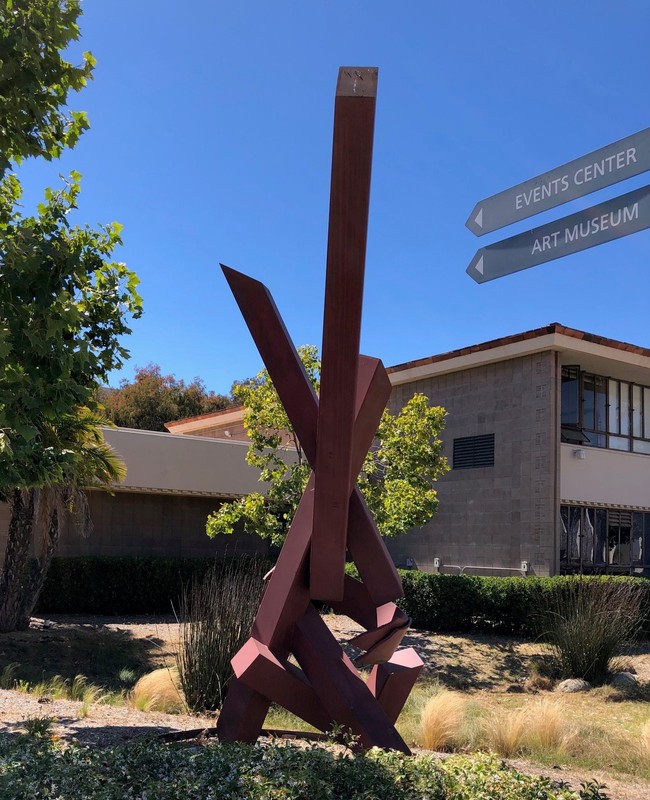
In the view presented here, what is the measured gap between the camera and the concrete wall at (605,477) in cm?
2083

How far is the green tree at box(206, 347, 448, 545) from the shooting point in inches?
617

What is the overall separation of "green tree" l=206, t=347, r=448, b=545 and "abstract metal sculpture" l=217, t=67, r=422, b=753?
30.6ft

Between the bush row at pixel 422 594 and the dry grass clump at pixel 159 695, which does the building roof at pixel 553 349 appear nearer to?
the bush row at pixel 422 594

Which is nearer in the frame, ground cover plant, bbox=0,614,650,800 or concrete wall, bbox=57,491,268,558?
ground cover plant, bbox=0,614,650,800

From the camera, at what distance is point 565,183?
13.7 feet

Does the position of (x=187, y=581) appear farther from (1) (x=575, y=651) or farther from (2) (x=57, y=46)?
(2) (x=57, y=46)

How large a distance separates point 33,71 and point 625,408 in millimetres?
A: 20473

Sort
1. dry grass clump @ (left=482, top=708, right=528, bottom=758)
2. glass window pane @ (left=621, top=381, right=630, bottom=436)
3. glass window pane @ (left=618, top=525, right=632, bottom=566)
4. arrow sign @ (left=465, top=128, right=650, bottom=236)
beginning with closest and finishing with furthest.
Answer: arrow sign @ (left=465, top=128, right=650, bottom=236), dry grass clump @ (left=482, top=708, right=528, bottom=758), glass window pane @ (left=618, top=525, right=632, bottom=566), glass window pane @ (left=621, top=381, right=630, bottom=436)

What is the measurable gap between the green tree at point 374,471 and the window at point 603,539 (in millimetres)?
5818

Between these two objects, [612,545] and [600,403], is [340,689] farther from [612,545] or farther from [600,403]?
[600,403]

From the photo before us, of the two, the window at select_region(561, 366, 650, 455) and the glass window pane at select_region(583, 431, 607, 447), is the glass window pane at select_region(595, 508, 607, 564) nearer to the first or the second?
the glass window pane at select_region(583, 431, 607, 447)

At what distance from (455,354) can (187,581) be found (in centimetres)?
930

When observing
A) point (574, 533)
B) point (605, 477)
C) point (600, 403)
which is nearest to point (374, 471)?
point (574, 533)

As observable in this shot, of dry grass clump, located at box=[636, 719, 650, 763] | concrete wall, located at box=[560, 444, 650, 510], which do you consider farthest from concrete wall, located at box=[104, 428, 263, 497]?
dry grass clump, located at box=[636, 719, 650, 763]
